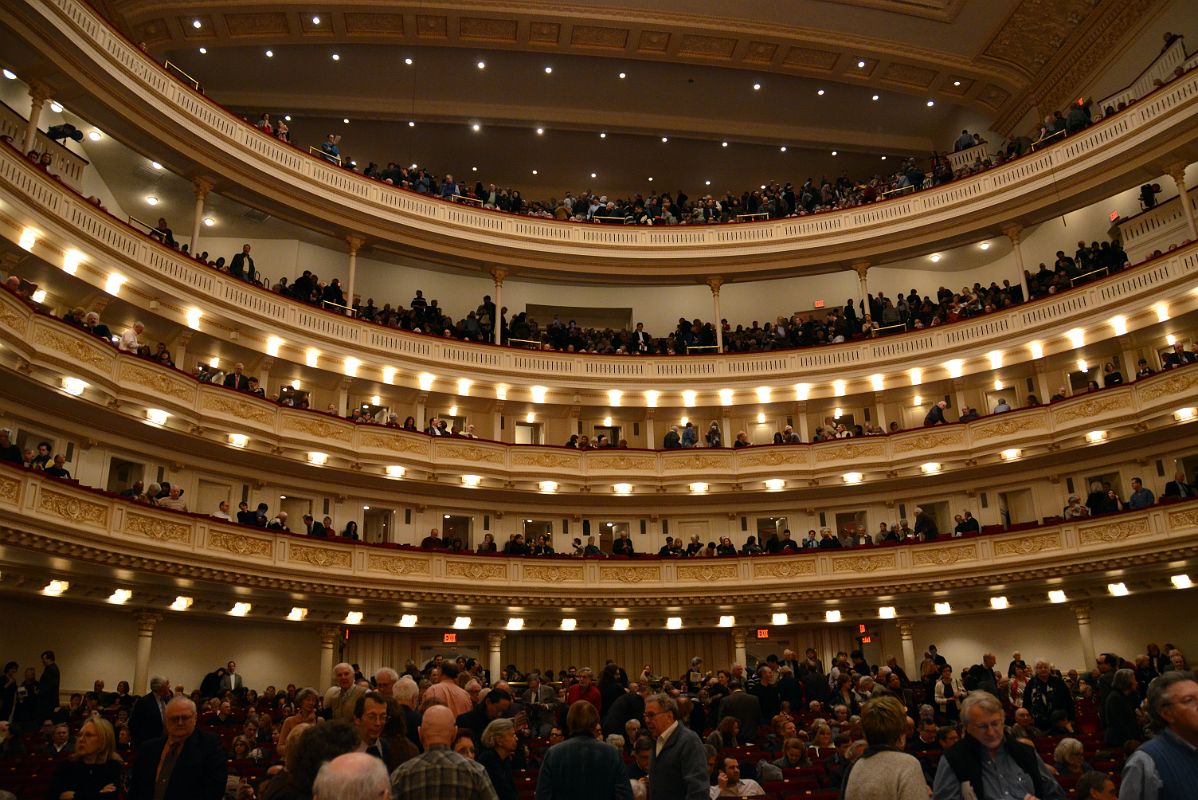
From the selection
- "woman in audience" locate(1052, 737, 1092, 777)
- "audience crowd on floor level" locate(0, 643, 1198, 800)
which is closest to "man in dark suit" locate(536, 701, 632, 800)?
"audience crowd on floor level" locate(0, 643, 1198, 800)

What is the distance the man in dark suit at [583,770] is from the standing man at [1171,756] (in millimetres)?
2480

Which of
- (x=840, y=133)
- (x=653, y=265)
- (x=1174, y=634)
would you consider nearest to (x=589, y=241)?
(x=653, y=265)

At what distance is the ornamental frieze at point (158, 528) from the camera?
1698 cm

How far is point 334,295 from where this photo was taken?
26.7 meters

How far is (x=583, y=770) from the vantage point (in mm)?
5102

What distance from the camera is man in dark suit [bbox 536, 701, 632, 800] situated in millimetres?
5086

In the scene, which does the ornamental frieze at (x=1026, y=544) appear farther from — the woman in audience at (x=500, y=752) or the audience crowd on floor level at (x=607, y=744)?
the woman in audience at (x=500, y=752)

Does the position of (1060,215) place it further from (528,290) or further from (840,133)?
(528,290)

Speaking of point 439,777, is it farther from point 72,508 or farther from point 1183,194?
point 1183,194

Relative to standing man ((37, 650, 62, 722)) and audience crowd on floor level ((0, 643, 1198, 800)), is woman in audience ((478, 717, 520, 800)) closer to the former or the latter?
audience crowd on floor level ((0, 643, 1198, 800))

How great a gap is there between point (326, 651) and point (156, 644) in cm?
391

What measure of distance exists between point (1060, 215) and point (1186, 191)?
416 centimetres

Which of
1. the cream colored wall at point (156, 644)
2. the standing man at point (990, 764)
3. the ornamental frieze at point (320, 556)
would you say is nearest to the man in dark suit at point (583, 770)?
the standing man at point (990, 764)

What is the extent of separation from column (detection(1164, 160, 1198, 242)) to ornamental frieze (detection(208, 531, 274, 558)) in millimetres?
23720
